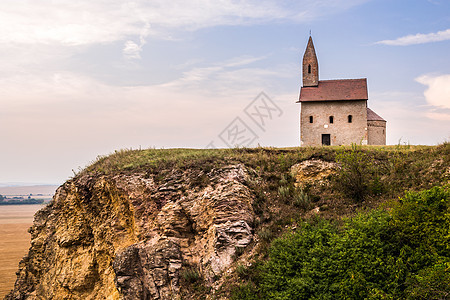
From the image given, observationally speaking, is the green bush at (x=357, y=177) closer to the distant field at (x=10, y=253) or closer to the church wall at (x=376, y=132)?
the church wall at (x=376, y=132)

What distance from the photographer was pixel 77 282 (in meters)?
20.4

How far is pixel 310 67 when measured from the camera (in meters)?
36.8

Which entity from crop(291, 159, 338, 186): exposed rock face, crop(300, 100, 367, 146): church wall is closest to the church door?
crop(300, 100, 367, 146): church wall

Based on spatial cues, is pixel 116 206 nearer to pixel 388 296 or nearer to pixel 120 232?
pixel 120 232

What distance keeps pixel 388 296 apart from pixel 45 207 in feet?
69.2

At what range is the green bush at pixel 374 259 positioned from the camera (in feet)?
37.2

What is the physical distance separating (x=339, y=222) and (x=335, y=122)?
20196 mm

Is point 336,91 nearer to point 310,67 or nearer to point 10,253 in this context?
point 310,67

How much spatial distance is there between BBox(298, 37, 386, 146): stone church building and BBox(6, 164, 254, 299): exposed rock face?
17159 mm

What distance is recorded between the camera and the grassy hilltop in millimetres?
11781

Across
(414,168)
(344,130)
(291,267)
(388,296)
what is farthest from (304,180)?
(344,130)

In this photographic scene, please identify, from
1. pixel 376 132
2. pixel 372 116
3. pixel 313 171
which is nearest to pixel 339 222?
pixel 313 171

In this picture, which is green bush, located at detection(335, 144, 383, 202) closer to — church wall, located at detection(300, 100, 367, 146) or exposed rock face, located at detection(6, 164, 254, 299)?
exposed rock face, located at detection(6, 164, 254, 299)

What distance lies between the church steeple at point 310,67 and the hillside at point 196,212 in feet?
52.1
